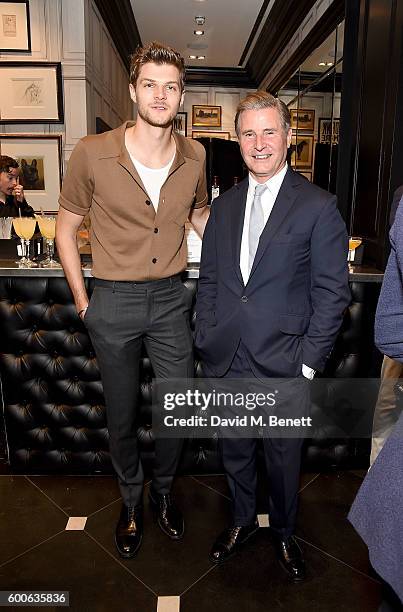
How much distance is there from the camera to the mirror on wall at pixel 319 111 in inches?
156

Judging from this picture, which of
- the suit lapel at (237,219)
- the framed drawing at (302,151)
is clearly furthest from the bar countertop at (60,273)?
the framed drawing at (302,151)

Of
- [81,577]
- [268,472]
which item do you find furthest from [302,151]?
[81,577]

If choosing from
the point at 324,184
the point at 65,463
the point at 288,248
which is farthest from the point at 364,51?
the point at 65,463

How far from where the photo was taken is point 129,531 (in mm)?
2021

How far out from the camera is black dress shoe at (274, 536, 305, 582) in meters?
1.86

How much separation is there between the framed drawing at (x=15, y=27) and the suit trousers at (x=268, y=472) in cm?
440

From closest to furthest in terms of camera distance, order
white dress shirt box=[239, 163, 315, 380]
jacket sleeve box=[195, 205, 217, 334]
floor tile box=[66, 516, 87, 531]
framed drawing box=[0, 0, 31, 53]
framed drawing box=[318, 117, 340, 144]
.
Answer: white dress shirt box=[239, 163, 315, 380] < jacket sleeve box=[195, 205, 217, 334] < floor tile box=[66, 516, 87, 531] < framed drawing box=[318, 117, 340, 144] < framed drawing box=[0, 0, 31, 53]

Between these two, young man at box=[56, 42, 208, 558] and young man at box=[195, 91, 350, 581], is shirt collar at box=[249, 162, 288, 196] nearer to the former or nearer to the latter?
young man at box=[195, 91, 350, 581]

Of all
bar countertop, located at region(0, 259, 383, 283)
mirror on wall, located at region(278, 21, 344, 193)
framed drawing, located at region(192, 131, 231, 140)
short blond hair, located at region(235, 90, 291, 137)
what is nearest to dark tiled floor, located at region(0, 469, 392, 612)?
bar countertop, located at region(0, 259, 383, 283)

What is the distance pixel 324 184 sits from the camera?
14.2ft

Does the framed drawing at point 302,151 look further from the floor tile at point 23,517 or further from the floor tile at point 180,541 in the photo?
the floor tile at point 23,517

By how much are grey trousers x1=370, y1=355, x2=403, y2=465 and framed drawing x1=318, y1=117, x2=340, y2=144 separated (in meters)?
2.26

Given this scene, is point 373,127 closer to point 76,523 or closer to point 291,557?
point 291,557

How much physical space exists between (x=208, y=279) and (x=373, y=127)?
170cm
